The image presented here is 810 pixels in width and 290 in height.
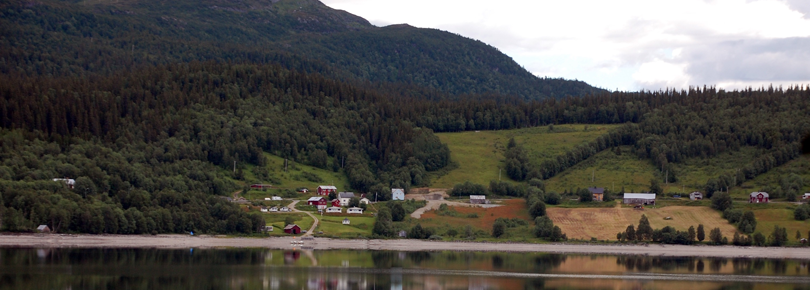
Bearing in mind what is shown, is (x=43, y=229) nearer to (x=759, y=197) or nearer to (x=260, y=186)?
(x=260, y=186)

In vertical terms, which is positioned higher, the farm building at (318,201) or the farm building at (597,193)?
the farm building at (597,193)

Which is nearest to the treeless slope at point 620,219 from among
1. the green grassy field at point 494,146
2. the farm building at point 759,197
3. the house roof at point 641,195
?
the house roof at point 641,195

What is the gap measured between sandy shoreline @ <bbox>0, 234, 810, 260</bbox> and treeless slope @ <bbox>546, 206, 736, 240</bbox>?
5.98 meters

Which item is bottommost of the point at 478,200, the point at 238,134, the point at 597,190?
the point at 478,200

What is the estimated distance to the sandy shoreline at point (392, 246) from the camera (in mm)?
92375

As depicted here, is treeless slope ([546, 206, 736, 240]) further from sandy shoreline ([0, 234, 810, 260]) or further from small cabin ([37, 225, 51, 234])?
small cabin ([37, 225, 51, 234])

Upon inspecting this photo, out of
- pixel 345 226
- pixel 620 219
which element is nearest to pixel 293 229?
pixel 345 226

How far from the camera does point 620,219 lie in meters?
117

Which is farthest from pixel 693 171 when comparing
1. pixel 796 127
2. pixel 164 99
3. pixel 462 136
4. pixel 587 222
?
pixel 164 99

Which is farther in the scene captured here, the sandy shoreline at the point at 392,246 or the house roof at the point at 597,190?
the house roof at the point at 597,190

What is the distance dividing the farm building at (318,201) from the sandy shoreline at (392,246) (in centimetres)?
1751

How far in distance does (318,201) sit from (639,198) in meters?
48.5

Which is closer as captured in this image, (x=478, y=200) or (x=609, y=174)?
(x=478, y=200)

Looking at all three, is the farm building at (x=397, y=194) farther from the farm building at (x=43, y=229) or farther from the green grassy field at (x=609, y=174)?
the farm building at (x=43, y=229)
